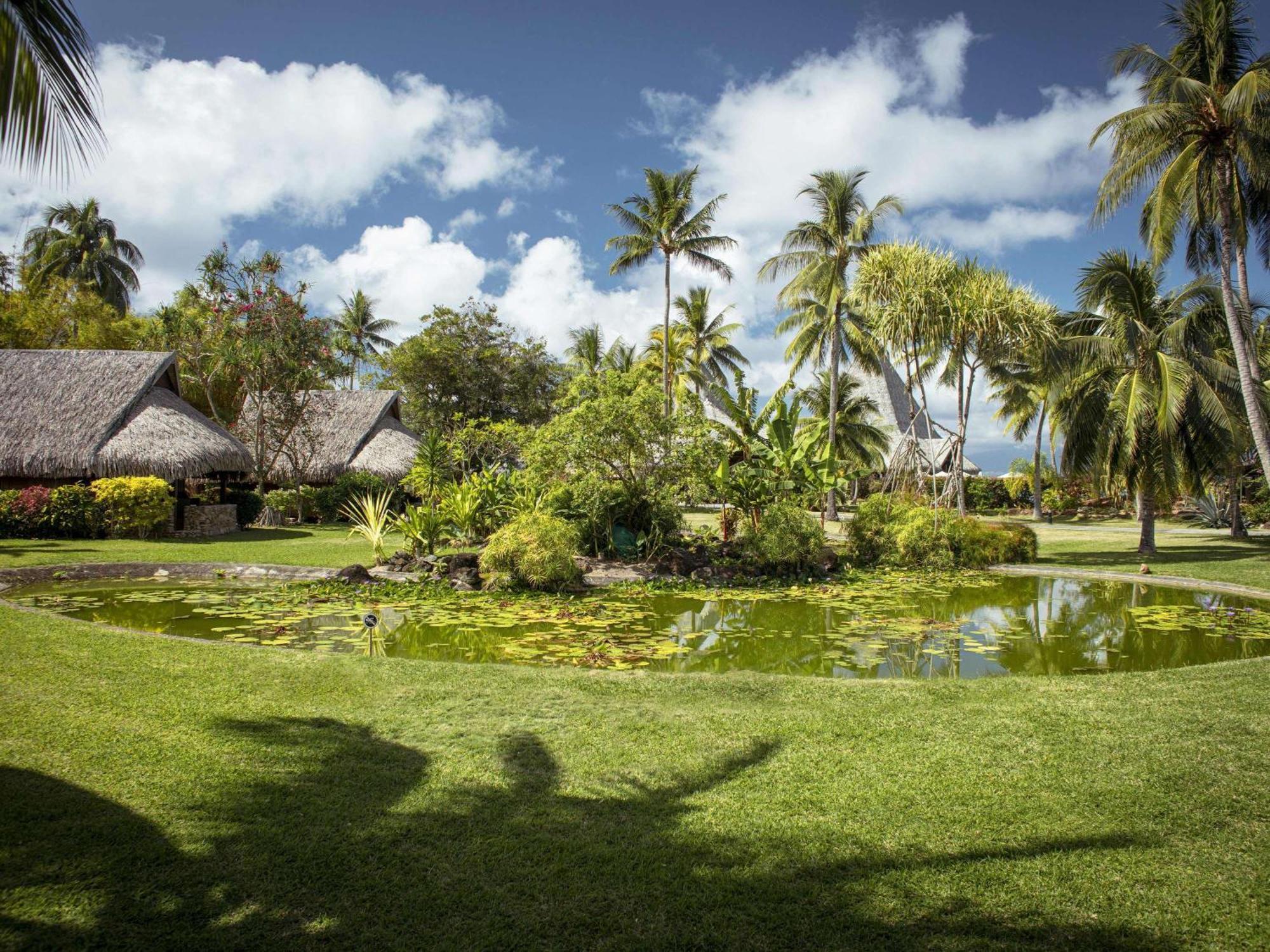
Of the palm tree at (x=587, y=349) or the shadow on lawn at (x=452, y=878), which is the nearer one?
the shadow on lawn at (x=452, y=878)

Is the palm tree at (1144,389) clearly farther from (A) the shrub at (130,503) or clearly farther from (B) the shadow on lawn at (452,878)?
(A) the shrub at (130,503)

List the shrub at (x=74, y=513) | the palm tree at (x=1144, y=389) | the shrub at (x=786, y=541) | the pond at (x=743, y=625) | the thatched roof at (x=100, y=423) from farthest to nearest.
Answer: the thatched roof at (x=100, y=423) → the shrub at (x=74, y=513) → the palm tree at (x=1144, y=389) → the shrub at (x=786, y=541) → the pond at (x=743, y=625)

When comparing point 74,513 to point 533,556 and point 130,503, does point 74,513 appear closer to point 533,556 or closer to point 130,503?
point 130,503

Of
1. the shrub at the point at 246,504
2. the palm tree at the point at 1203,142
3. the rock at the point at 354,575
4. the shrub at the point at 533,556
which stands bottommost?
the rock at the point at 354,575

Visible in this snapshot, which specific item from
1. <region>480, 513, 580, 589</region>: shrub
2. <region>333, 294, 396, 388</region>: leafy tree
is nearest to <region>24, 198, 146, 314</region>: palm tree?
<region>333, 294, 396, 388</region>: leafy tree

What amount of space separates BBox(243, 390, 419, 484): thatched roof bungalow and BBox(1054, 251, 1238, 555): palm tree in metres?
20.4

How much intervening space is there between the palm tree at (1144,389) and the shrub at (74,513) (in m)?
21.5

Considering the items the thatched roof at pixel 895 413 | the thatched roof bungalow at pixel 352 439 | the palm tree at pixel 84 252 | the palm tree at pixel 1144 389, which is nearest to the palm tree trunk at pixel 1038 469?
the thatched roof at pixel 895 413

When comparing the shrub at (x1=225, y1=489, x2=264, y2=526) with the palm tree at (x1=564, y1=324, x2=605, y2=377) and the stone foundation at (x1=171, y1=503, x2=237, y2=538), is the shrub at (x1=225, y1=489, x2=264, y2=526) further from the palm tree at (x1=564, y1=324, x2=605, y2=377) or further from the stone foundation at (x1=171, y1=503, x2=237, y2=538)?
the palm tree at (x1=564, y1=324, x2=605, y2=377)

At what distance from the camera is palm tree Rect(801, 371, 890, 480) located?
29125 mm

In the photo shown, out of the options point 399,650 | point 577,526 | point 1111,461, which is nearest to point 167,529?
point 577,526

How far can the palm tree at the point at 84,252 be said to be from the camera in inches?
1407

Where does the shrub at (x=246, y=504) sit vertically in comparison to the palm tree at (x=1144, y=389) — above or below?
below

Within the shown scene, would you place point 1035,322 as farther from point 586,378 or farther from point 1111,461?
point 586,378
